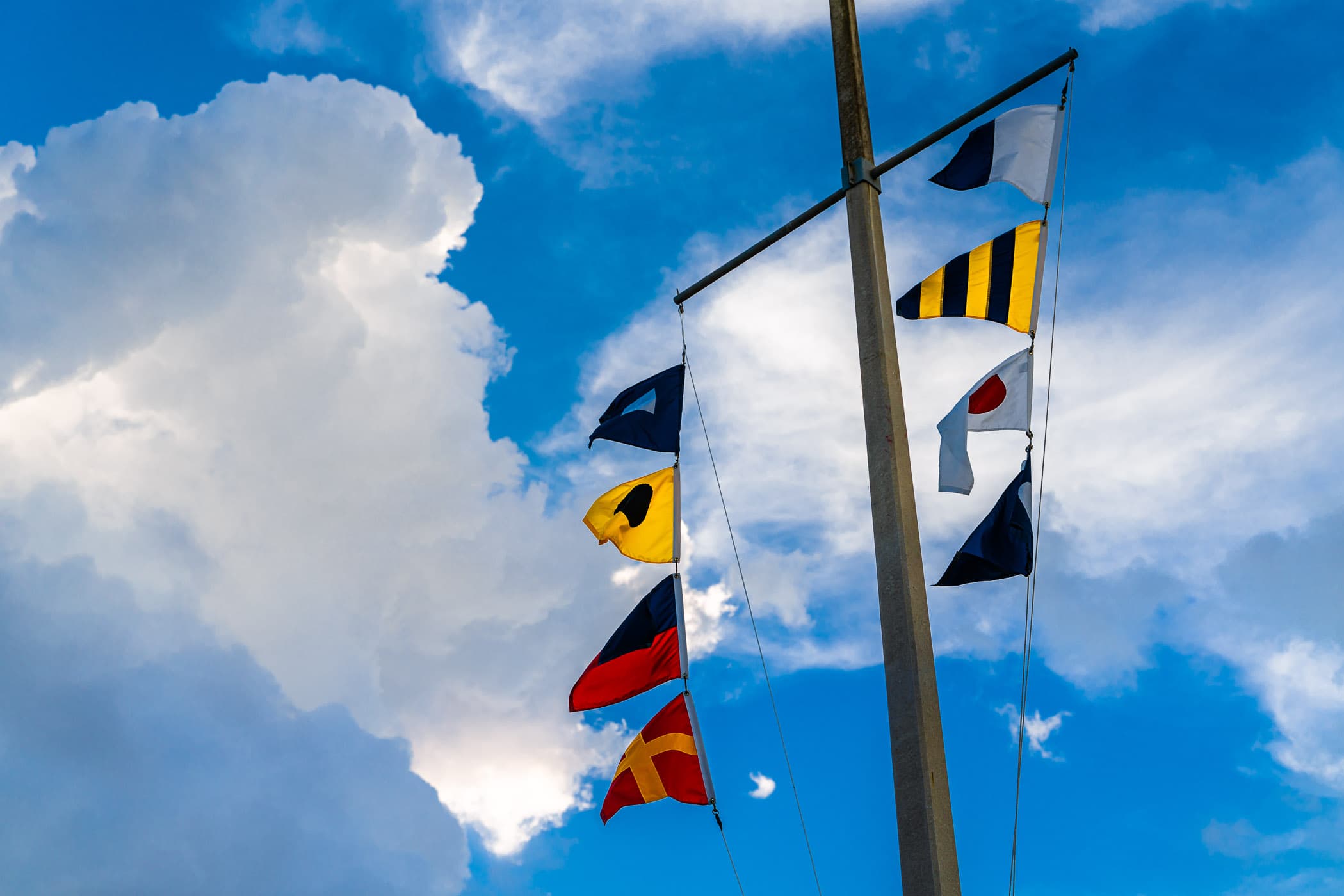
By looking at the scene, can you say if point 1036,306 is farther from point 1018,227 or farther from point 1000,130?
point 1000,130

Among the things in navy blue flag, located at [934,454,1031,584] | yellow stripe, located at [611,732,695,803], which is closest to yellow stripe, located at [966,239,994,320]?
navy blue flag, located at [934,454,1031,584]

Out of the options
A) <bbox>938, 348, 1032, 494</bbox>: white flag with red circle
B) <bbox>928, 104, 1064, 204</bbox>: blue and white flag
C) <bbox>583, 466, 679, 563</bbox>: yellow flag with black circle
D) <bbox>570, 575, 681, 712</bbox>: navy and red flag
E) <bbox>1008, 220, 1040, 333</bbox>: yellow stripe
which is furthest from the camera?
<bbox>583, 466, 679, 563</bbox>: yellow flag with black circle

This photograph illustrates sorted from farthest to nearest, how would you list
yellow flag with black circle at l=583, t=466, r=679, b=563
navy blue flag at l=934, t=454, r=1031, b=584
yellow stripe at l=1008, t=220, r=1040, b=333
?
yellow flag with black circle at l=583, t=466, r=679, b=563 → yellow stripe at l=1008, t=220, r=1040, b=333 → navy blue flag at l=934, t=454, r=1031, b=584

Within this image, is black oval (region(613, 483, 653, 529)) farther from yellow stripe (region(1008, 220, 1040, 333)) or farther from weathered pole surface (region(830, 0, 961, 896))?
yellow stripe (region(1008, 220, 1040, 333))

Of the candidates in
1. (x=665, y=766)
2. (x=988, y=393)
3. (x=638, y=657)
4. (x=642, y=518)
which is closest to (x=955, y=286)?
(x=988, y=393)

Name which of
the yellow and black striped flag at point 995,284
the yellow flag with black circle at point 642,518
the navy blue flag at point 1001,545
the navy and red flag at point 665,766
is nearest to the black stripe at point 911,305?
the yellow and black striped flag at point 995,284

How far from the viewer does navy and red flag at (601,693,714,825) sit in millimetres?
10164

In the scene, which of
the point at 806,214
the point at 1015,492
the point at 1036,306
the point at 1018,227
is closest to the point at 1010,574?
the point at 1015,492

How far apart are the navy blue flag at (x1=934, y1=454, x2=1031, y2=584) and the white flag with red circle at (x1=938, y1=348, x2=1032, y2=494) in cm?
50

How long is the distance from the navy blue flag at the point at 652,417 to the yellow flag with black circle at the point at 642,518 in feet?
1.19

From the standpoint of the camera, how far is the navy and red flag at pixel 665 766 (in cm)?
1016

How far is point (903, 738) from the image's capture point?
25.0ft

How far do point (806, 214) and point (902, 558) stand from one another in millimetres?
4058

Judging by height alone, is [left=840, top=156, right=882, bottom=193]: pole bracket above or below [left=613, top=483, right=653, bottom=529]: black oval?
above
